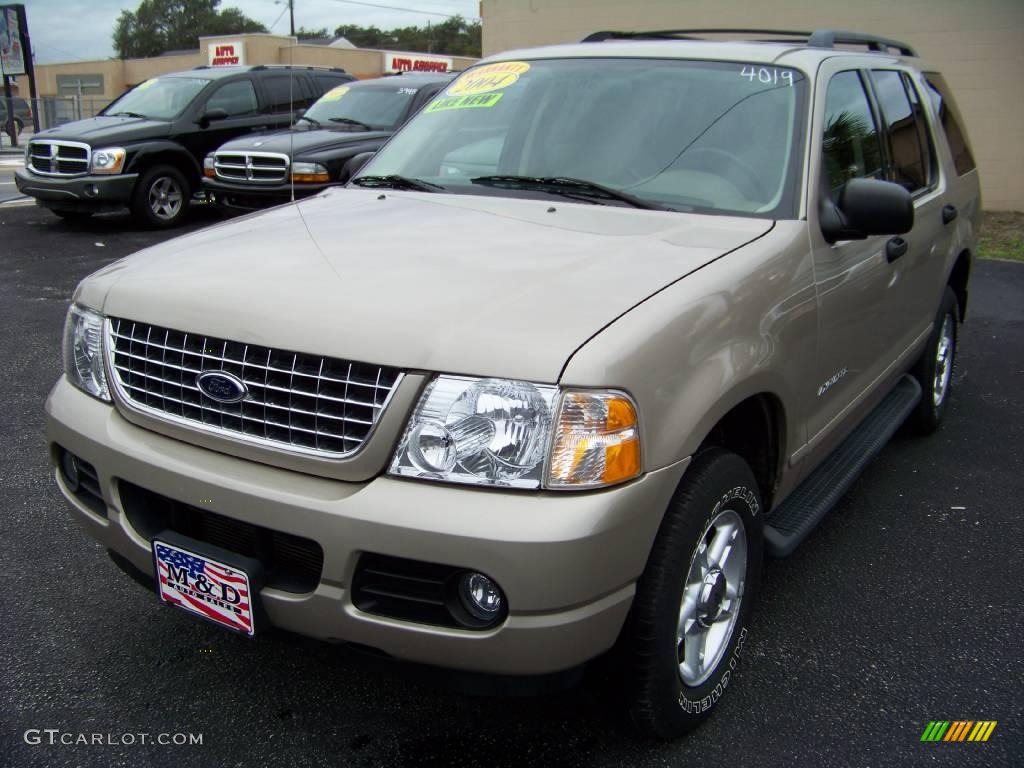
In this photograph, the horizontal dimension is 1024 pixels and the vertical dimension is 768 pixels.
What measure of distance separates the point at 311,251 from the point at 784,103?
1.68 meters

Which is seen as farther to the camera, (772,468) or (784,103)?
(784,103)

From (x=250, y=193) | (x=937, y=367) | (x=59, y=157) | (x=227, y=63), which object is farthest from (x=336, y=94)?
(x=227, y=63)

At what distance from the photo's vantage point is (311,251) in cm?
258

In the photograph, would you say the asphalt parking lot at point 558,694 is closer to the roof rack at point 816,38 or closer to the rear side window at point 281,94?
the roof rack at point 816,38

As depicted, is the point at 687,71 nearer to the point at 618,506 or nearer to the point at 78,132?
the point at 618,506

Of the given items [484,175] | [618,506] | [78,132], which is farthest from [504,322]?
[78,132]

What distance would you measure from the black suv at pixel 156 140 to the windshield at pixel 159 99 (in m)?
0.01

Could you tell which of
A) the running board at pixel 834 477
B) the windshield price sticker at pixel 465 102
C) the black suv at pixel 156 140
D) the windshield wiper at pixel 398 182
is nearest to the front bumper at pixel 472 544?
the running board at pixel 834 477

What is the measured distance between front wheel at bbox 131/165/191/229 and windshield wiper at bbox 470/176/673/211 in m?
8.61

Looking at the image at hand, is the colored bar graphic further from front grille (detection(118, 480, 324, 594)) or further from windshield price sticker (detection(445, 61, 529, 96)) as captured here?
windshield price sticker (detection(445, 61, 529, 96))

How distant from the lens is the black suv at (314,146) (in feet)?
31.4

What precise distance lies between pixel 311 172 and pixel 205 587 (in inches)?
308

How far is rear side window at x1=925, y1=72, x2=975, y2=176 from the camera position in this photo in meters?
4.63

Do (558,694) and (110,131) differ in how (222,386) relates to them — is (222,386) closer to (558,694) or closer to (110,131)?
(558,694)
